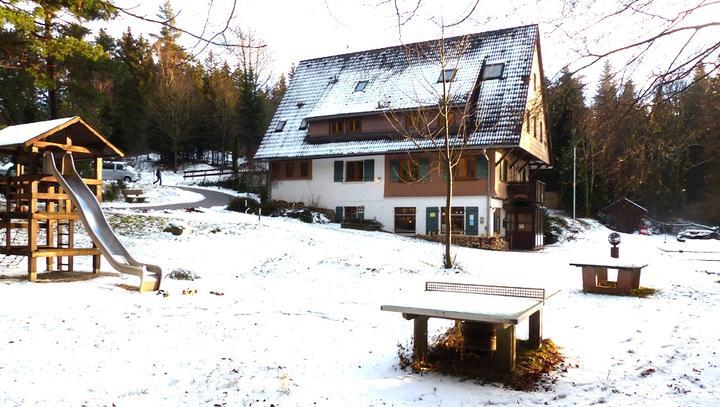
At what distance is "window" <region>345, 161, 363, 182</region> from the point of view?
31.7m

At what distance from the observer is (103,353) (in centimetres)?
631

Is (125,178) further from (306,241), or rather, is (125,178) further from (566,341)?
(566,341)

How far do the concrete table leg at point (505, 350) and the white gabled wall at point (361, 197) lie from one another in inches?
878

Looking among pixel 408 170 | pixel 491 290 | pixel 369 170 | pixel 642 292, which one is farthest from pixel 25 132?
pixel 369 170

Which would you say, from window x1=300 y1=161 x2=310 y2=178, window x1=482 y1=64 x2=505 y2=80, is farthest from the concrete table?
window x1=300 y1=161 x2=310 y2=178

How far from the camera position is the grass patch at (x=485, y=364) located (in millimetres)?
5762

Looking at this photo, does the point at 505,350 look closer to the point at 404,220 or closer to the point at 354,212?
the point at 404,220

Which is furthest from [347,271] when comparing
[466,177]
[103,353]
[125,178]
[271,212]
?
[125,178]

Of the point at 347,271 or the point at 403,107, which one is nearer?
the point at 347,271

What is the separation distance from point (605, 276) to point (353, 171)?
20348 millimetres

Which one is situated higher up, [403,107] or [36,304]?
[403,107]

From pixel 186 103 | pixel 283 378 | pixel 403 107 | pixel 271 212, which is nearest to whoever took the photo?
pixel 283 378

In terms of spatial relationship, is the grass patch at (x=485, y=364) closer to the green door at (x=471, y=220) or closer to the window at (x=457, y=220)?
the green door at (x=471, y=220)

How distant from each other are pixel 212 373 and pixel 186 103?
52.9 metres
